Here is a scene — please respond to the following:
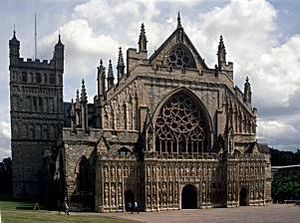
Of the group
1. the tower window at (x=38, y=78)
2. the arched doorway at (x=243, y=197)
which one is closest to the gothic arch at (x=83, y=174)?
the arched doorway at (x=243, y=197)

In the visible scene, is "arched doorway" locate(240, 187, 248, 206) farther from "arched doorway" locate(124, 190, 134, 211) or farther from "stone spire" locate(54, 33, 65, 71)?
"stone spire" locate(54, 33, 65, 71)

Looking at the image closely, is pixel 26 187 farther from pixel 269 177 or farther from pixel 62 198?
pixel 269 177

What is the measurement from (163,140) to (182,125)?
3.17 meters

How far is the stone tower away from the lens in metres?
69.9

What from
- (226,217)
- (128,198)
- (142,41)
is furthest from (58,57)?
(226,217)

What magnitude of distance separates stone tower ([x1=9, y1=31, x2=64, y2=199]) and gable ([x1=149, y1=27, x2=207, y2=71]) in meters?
21.2

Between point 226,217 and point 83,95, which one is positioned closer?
point 226,217

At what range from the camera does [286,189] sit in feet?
206

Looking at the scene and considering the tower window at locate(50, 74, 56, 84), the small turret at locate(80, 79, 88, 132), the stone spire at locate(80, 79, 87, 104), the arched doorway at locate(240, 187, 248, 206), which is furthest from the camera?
the tower window at locate(50, 74, 56, 84)

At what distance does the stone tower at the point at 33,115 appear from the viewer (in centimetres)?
6994

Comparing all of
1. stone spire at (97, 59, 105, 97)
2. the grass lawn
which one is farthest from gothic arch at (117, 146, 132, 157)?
the grass lawn

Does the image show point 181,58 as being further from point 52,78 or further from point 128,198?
point 52,78

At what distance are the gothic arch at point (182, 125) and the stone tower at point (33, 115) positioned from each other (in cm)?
1956

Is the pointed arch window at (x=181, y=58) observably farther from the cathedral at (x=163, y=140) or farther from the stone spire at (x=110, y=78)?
the stone spire at (x=110, y=78)
